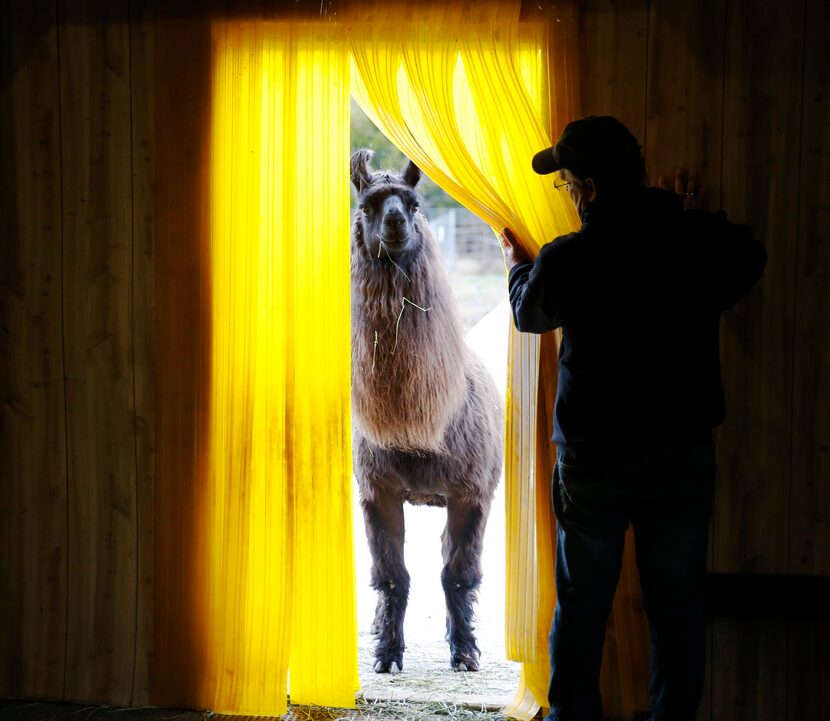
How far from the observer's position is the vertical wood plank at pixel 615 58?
2.10 meters

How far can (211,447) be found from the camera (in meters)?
2.28

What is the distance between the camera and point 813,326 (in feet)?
6.97

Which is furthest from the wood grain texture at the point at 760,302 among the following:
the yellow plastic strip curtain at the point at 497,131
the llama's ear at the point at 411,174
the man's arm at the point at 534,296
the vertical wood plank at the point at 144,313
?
the vertical wood plank at the point at 144,313

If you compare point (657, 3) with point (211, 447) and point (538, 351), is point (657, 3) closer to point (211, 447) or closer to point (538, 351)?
point (538, 351)

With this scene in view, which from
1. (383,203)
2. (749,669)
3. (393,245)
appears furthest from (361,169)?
(749,669)

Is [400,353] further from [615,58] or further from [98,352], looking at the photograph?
[615,58]

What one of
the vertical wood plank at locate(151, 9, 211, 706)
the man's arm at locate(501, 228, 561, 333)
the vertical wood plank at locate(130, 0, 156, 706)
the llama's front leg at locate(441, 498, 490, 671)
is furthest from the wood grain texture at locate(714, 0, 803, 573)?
the vertical wood plank at locate(130, 0, 156, 706)

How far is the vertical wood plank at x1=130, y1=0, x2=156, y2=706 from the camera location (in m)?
2.25

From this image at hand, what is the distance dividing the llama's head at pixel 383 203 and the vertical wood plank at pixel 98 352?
75 centimetres

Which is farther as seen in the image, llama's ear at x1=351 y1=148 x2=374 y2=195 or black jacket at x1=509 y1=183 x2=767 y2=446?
llama's ear at x1=351 y1=148 x2=374 y2=195

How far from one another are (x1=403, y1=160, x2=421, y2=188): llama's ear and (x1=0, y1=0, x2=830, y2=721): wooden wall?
0.65 meters

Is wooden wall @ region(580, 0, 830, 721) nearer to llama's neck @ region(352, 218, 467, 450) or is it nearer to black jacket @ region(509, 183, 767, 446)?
black jacket @ region(509, 183, 767, 446)

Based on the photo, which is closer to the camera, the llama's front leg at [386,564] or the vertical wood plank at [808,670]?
the vertical wood plank at [808,670]

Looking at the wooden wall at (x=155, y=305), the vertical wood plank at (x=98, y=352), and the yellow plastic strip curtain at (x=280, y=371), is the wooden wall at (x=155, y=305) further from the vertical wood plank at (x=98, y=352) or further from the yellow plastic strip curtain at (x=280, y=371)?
the yellow plastic strip curtain at (x=280, y=371)
